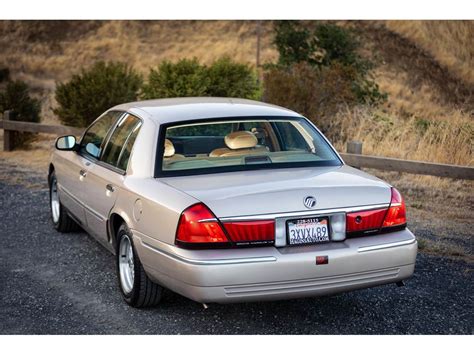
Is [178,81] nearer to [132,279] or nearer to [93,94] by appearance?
[93,94]

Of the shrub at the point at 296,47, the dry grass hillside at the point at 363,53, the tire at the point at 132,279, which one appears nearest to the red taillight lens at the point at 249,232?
the tire at the point at 132,279

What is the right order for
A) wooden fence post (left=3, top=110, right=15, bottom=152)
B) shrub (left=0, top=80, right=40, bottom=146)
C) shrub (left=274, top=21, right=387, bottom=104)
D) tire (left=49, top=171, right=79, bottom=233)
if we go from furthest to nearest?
shrub (left=274, top=21, right=387, bottom=104)
shrub (left=0, top=80, right=40, bottom=146)
wooden fence post (left=3, top=110, right=15, bottom=152)
tire (left=49, top=171, right=79, bottom=233)

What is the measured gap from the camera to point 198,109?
6.07 m

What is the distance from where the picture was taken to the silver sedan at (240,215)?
4.72 metres

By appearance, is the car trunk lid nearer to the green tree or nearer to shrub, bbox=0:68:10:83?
the green tree

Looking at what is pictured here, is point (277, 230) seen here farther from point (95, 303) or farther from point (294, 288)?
point (95, 303)

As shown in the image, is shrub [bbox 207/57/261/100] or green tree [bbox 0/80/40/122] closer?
shrub [bbox 207/57/261/100]

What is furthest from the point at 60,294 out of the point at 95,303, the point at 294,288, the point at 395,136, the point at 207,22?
the point at 207,22

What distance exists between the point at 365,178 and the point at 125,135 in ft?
6.52

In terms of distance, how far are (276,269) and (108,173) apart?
202cm

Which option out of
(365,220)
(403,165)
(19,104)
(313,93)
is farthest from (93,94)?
(365,220)

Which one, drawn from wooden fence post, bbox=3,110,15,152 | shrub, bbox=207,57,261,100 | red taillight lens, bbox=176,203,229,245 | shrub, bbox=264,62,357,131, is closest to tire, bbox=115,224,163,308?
red taillight lens, bbox=176,203,229,245

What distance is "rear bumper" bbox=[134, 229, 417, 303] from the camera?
466 cm

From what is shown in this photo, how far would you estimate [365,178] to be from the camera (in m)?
5.41
